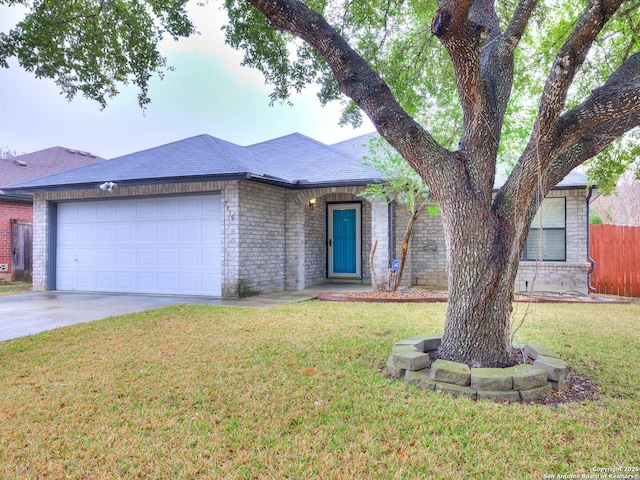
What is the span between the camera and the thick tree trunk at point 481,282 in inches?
152

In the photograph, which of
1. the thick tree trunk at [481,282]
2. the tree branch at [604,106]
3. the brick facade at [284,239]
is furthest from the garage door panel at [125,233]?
the tree branch at [604,106]

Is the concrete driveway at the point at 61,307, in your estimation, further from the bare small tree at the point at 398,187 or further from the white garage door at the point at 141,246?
the bare small tree at the point at 398,187

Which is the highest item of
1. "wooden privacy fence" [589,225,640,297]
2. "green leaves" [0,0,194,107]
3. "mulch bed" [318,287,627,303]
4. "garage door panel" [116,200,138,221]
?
"green leaves" [0,0,194,107]

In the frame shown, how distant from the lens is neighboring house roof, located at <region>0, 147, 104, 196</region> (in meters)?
15.8

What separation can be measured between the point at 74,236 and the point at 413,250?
956cm

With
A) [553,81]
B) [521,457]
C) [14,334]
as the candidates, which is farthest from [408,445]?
[14,334]

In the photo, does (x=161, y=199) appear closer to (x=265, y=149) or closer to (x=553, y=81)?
(x=265, y=149)

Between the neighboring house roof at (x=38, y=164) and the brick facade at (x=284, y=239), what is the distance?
6.07m

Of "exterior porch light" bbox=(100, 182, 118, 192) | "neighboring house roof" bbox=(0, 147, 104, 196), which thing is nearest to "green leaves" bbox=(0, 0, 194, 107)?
"exterior porch light" bbox=(100, 182, 118, 192)

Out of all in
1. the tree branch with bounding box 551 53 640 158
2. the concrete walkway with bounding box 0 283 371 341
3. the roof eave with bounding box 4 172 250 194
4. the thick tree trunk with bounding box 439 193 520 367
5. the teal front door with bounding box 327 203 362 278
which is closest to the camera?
the tree branch with bounding box 551 53 640 158

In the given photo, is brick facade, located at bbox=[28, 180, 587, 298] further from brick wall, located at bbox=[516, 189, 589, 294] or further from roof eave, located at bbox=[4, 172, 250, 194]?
roof eave, located at bbox=[4, 172, 250, 194]

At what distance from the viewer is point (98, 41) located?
6359 millimetres

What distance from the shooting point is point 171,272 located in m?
10.3

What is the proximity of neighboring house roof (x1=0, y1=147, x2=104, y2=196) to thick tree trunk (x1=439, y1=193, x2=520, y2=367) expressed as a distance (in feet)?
53.0
